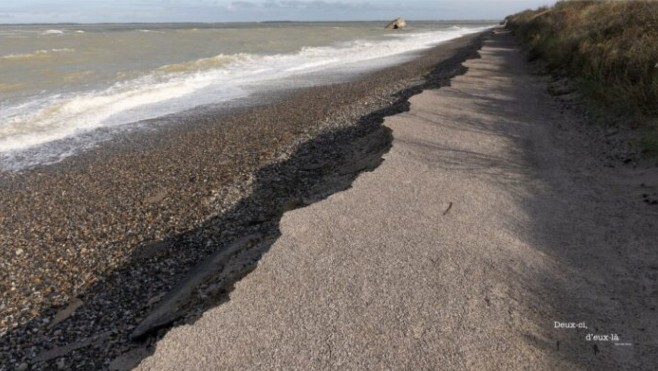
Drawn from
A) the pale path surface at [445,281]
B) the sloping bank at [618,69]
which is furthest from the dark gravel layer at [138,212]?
the sloping bank at [618,69]

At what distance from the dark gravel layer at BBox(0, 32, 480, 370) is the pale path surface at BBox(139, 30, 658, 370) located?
1.78ft

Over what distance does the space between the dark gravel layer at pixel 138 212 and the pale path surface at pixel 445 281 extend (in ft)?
1.78

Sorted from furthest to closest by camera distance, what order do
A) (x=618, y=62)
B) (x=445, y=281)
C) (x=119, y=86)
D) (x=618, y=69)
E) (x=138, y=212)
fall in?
1. (x=119, y=86)
2. (x=618, y=62)
3. (x=618, y=69)
4. (x=138, y=212)
5. (x=445, y=281)

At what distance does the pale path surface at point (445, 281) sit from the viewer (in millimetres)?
2875

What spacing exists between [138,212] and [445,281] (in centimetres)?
427

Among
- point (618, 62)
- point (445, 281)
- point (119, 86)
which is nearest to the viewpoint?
point (445, 281)

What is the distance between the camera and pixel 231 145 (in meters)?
9.02

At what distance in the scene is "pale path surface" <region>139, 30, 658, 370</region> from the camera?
2.88 meters

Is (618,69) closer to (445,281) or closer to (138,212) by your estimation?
(445,281)

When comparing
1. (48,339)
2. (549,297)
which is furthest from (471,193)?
(48,339)

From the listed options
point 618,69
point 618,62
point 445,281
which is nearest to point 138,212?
point 445,281

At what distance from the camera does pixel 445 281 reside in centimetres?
356

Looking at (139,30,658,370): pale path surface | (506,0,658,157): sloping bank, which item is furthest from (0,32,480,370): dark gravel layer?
(506,0,658,157): sloping bank

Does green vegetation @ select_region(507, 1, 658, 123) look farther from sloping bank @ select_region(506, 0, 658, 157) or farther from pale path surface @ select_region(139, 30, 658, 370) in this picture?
pale path surface @ select_region(139, 30, 658, 370)
